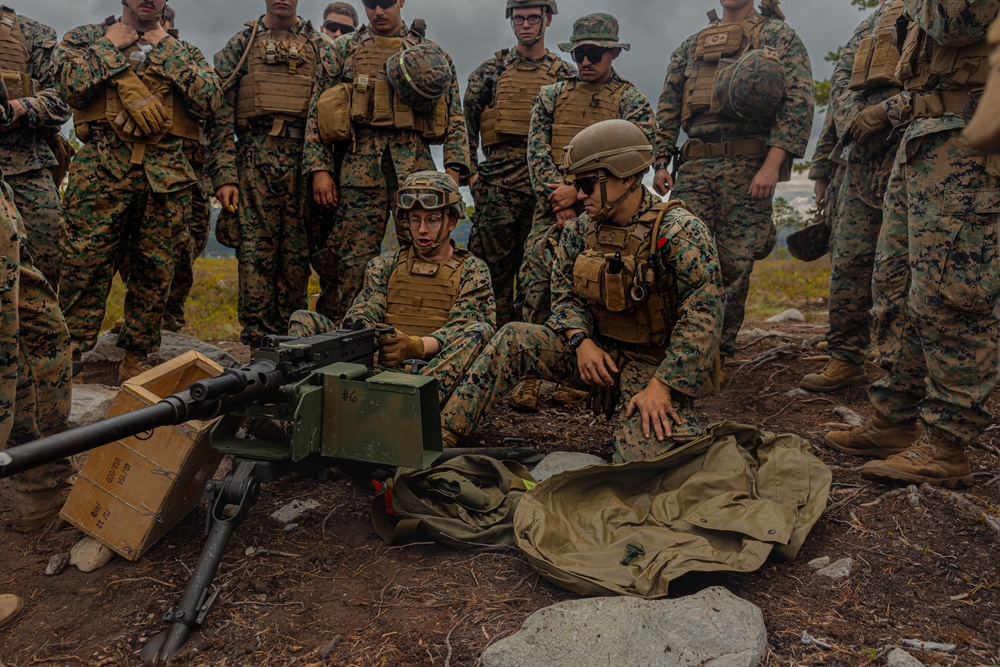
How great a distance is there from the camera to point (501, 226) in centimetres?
605

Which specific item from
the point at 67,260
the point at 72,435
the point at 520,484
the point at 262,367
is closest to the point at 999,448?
the point at 520,484

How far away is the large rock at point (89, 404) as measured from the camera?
4.34 meters

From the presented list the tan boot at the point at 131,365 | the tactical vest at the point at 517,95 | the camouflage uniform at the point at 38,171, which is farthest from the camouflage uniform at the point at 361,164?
the camouflage uniform at the point at 38,171

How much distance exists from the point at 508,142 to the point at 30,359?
4103 millimetres

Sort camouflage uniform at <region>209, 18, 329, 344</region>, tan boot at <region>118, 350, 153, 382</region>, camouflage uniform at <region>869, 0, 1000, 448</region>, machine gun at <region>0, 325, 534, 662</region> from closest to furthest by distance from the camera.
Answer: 1. machine gun at <region>0, 325, 534, 662</region>
2. camouflage uniform at <region>869, 0, 1000, 448</region>
3. tan boot at <region>118, 350, 153, 382</region>
4. camouflage uniform at <region>209, 18, 329, 344</region>

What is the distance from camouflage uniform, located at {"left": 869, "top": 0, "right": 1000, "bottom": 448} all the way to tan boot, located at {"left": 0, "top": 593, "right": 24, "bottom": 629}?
3.96 m

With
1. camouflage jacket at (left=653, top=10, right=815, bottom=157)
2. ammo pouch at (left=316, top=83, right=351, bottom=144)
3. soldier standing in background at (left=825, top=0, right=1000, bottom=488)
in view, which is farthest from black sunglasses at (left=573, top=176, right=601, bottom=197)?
ammo pouch at (left=316, top=83, right=351, bottom=144)

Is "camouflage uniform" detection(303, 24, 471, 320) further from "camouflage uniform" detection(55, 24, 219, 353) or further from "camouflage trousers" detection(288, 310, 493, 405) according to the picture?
"camouflage trousers" detection(288, 310, 493, 405)

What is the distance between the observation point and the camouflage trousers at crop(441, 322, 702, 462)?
386 centimetres

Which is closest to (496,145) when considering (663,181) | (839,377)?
(663,181)

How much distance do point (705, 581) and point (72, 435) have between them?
2201mm

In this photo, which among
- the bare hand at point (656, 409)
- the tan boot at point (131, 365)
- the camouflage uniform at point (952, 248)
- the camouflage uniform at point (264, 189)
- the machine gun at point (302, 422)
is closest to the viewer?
the machine gun at point (302, 422)

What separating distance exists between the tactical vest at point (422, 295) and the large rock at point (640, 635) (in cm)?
251

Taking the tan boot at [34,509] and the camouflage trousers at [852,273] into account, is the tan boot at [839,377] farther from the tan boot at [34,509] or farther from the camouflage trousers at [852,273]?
the tan boot at [34,509]
